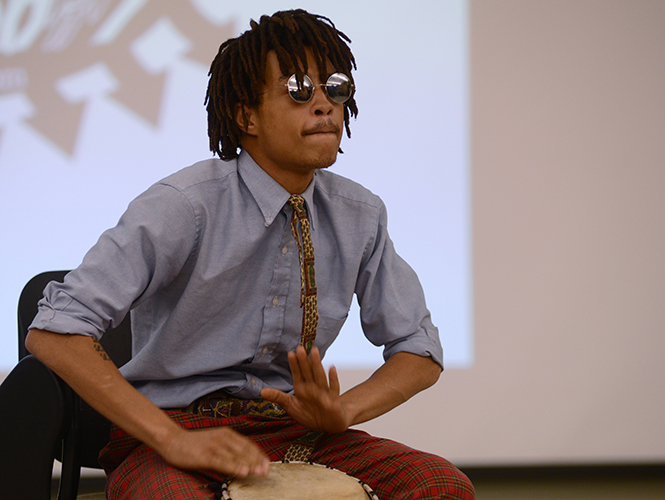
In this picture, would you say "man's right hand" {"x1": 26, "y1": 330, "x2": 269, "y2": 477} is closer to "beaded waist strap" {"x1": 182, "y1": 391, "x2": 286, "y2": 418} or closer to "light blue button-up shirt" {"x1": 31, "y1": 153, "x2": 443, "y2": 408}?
"light blue button-up shirt" {"x1": 31, "y1": 153, "x2": 443, "y2": 408}

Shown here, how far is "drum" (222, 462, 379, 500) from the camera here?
3.60 ft

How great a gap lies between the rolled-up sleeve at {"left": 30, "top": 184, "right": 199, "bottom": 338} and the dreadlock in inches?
10.2

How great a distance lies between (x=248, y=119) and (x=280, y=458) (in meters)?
0.71

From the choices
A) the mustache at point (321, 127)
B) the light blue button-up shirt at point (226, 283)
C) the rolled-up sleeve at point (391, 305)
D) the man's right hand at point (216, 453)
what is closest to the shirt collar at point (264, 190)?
the light blue button-up shirt at point (226, 283)

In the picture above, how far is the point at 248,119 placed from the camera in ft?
4.74

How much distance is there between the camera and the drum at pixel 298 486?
3.60ft

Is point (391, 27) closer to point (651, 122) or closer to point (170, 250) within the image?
point (651, 122)

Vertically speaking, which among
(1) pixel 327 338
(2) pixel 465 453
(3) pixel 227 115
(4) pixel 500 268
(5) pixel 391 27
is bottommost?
(2) pixel 465 453

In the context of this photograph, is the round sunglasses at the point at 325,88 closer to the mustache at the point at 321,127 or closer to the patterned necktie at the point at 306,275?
the mustache at the point at 321,127

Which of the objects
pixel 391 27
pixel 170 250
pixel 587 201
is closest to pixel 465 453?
pixel 587 201

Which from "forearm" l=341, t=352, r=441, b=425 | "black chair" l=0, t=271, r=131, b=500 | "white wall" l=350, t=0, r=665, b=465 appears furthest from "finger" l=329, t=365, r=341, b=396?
"white wall" l=350, t=0, r=665, b=465

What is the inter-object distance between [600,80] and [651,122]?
31 cm

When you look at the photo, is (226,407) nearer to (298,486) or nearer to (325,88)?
(298,486)

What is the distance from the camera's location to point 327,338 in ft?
4.85
